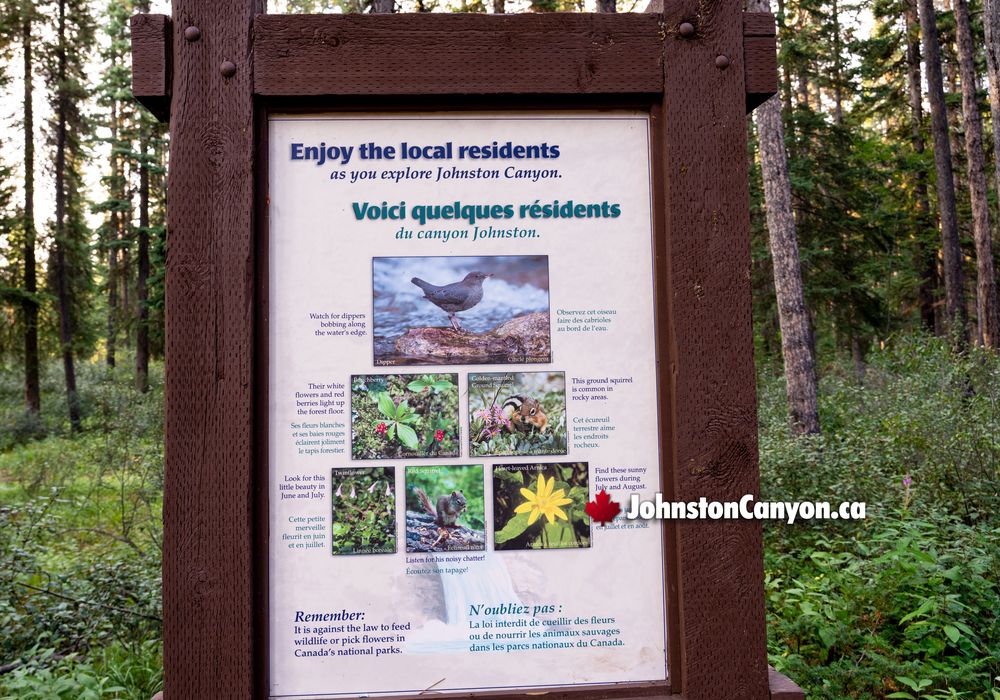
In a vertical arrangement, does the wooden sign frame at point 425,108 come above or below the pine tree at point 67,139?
below

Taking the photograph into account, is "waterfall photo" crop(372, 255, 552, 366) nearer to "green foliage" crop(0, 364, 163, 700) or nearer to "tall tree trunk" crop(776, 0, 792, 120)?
"green foliage" crop(0, 364, 163, 700)

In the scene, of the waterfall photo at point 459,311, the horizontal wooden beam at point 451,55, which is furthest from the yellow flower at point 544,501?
the horizontal wooden beam at point 451,55

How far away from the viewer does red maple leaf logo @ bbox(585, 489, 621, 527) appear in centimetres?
229

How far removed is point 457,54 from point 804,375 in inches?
373

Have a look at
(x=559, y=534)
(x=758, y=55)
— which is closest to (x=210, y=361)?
(x=559, y=534)

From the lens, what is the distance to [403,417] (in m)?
2.26


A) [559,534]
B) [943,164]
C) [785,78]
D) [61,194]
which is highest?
[785,78]

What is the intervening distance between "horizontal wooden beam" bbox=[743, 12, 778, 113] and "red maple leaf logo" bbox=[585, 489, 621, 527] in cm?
144

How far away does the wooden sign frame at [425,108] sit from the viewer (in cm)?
219

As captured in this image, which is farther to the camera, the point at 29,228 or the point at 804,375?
the point at 29,228

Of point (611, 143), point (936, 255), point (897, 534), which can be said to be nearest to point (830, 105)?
point (936, 255)

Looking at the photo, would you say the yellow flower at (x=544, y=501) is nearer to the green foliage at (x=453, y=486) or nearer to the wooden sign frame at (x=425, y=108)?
the green foliage at (x=453, y=486)

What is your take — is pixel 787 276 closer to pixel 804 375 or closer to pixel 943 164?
pixel 804 375

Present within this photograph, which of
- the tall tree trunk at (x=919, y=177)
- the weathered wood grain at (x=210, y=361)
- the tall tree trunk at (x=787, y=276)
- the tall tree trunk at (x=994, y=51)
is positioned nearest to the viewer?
the weathered wood grain at (x=210, y=361)
